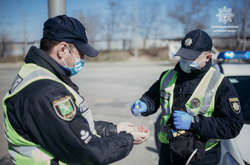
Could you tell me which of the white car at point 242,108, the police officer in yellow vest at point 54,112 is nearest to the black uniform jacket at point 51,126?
the police officer in yellow vest at point 54,112

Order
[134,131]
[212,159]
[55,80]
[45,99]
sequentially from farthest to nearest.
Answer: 1. [212,159]
2. [134,131]
3. [55,80]
4. [45,99]

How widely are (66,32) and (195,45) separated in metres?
1.22

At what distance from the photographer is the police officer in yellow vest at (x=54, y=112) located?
3.92ft

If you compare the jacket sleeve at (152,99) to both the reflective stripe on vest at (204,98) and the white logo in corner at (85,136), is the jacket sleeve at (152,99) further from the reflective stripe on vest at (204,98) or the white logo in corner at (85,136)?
the white logo in corner at (85,136)

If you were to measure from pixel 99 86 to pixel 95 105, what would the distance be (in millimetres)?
3317

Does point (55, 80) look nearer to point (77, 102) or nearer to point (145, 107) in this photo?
point (77, 102)

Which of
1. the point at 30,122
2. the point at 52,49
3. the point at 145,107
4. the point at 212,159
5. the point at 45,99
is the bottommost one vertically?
the point at 212,159

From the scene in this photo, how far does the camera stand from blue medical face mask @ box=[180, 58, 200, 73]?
2.12m

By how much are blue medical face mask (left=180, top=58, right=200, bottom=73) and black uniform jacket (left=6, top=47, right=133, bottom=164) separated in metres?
1.15

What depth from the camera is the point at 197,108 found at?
2.05 m

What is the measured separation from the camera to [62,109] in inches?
47.6

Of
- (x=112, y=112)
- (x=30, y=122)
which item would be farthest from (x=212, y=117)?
(x=112, y=112)

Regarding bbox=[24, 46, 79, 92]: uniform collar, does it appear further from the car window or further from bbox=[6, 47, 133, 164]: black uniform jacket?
the car window

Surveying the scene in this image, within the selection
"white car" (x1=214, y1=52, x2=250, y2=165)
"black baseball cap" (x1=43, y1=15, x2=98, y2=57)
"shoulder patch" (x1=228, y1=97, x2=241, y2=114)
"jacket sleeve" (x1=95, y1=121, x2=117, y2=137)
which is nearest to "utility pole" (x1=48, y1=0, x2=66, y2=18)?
"black baseball cap" (x1=43, y1=15, x2=98, y2=57)
